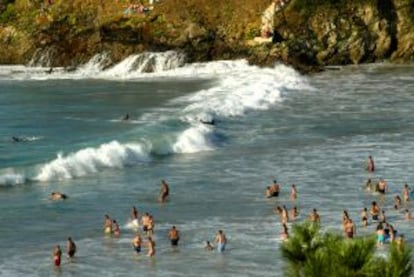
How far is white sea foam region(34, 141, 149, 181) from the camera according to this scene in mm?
46906

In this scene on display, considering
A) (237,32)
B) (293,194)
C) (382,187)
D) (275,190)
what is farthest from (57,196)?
(237,32)

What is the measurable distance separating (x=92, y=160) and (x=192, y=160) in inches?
209

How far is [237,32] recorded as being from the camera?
10400 cm

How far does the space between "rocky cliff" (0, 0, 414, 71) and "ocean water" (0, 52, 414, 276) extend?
10319 mm

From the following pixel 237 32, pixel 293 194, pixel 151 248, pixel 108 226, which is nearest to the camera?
pixel 151 248

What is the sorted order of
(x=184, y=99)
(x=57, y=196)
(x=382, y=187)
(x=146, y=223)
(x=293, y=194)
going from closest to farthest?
(x=146, y=223)
(x=57, y=196)
(x=293, y=194)
(x=382, y=187)
(x=184, y=99)

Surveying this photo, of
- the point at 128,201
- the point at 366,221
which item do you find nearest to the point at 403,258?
the point at 366,221

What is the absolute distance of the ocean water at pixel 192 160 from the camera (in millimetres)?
32844

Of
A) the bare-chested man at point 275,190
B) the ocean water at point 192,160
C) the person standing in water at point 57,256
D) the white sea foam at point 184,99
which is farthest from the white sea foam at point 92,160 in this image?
the person standing in water at point 57,256

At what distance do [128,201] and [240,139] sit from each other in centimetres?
1684

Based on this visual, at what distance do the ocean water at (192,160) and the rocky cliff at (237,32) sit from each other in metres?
10.3

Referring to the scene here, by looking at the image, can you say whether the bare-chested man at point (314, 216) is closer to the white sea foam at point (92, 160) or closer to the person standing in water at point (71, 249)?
the person standing in water at point (71, 249)

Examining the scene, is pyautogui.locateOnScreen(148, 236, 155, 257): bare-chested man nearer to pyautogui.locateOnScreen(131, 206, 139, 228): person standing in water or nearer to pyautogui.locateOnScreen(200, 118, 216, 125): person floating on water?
pyautogui.locateOnScreen(131, 206, 139, 228): person standing in water

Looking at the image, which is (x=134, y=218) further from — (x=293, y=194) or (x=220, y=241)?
(x=293, y=194)
